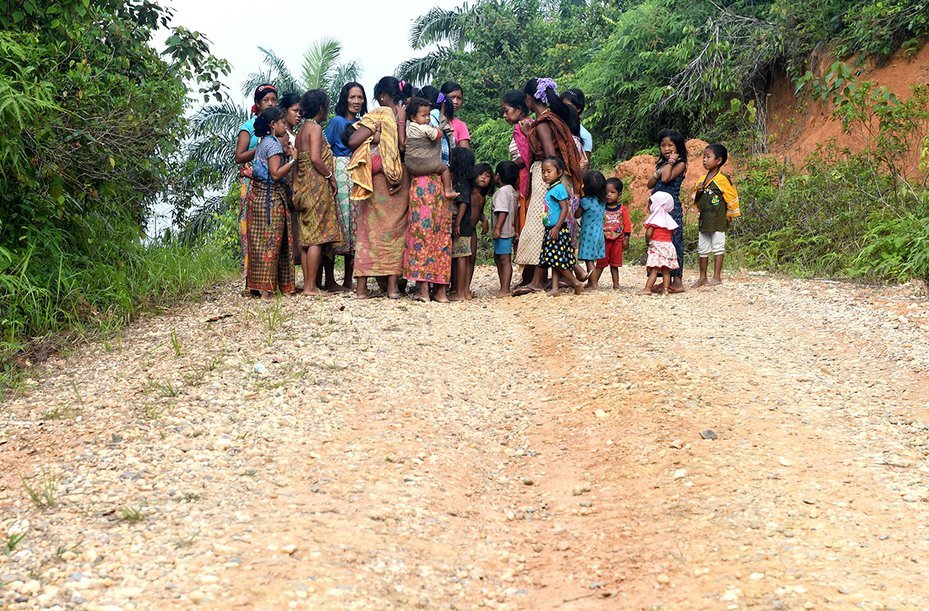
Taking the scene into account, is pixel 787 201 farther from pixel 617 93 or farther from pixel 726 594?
pixel 726 594

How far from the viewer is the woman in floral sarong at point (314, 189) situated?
25.7 feet

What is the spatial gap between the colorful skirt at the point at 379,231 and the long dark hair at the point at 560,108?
4.99 ft

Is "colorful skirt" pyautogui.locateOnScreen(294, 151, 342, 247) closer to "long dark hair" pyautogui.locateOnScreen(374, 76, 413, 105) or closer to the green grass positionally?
"long dark hair" pyautogui.locateOnScreen(374, 76, 413, 105)

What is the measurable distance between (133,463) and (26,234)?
11.2 feet

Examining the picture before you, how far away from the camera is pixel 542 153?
8.33 meters

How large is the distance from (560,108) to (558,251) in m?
1.32

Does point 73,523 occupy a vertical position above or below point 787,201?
below

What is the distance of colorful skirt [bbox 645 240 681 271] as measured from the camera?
8.47m

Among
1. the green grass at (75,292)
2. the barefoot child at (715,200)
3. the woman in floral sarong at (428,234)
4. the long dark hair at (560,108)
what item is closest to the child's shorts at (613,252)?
the barefoot child at (715,200)

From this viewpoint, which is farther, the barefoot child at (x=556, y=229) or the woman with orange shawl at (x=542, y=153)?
the woman with orange shawl at (x=542, y=153)

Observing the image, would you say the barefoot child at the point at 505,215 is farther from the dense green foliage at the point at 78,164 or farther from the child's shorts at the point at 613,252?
the dense green foliage at the point at 78,164

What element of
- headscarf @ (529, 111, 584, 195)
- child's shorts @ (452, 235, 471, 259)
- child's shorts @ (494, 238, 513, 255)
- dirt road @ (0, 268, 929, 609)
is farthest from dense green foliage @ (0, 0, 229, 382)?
headscarf @ (529, 111, 584, 195)

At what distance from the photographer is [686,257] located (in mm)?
12547

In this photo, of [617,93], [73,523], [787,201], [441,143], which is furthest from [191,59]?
[617,93]
